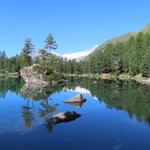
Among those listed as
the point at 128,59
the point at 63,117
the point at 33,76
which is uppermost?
the point at 128,59

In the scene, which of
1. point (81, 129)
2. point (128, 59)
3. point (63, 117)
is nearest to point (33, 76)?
point (128, 59)

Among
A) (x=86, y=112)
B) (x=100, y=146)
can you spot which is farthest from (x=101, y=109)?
(x=100, y=146)

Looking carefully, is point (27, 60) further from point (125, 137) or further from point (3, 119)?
point (125, 137)

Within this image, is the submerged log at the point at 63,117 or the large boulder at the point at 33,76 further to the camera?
the large boulder at the point at 33,76

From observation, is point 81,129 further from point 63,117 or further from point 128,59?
point 128,59

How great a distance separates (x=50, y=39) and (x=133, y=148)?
106660mm

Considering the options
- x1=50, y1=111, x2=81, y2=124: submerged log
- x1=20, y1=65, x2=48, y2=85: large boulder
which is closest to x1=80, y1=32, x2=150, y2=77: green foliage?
x1=20, y1=65, x2=48, y2=85: large boulder

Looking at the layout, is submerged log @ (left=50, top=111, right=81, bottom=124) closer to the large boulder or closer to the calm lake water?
the calm lake water

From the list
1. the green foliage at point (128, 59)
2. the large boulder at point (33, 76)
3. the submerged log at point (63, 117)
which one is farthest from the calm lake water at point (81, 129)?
the green foliage at point (128, 59)

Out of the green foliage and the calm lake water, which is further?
the green foliage

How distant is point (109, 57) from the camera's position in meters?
153

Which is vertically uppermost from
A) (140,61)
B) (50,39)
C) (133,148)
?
(50,39)

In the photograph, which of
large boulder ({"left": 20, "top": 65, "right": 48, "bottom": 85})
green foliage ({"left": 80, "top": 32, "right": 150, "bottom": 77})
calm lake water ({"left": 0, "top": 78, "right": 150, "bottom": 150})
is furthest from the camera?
green foliage ({"left": 80, "top": 32, "right": 150, "bottom": 77})

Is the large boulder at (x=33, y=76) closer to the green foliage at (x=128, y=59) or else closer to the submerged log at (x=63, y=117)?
the green foliage at (x=128, y=59)
